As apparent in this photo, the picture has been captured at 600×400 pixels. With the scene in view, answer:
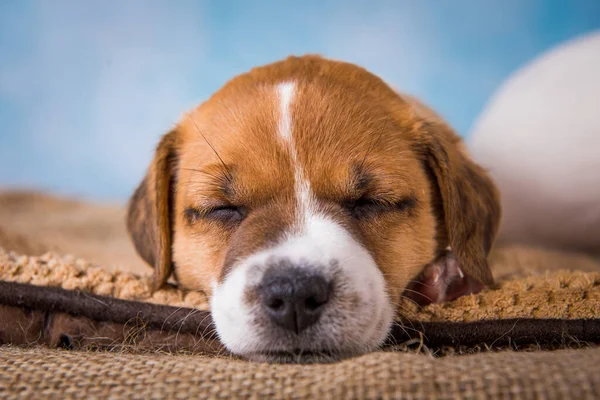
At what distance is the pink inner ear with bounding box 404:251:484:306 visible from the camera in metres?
3.18

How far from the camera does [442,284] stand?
3.23 meters

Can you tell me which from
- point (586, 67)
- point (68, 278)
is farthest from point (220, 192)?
point (586, 67)

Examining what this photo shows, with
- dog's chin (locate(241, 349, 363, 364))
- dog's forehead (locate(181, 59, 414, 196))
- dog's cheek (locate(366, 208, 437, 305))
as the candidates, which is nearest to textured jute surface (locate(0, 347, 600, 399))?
dog's chin (locate(241, 349, 363, 364))

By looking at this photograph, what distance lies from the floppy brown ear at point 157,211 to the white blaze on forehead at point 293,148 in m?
0.91

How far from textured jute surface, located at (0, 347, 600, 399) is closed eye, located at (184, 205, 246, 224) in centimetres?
84

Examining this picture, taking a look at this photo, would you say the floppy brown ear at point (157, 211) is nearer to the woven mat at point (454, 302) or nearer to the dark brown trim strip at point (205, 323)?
the woven mat at point (454, 302)

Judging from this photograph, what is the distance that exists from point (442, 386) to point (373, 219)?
1.18 metres

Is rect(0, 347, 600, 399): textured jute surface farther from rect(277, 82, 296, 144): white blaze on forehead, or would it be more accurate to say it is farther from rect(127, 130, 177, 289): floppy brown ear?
rect(277, 82, 296, 144): white blaze on forehead

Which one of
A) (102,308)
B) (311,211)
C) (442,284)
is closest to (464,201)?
(442,284)

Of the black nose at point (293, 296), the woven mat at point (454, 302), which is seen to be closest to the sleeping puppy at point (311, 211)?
the black nose at point (293, 296)

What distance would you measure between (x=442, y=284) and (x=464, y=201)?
478mm

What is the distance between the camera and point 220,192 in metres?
2.99

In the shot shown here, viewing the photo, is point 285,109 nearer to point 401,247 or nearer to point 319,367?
point 401,247

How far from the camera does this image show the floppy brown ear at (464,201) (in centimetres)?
314
